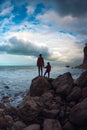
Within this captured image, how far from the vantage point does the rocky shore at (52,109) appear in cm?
1084

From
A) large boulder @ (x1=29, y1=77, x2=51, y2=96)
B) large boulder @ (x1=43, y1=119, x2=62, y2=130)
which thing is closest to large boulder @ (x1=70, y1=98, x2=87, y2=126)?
large boulder @ (x1=43, y1=119, x2=62, y2=130)

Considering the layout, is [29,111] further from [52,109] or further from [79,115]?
[79,115]

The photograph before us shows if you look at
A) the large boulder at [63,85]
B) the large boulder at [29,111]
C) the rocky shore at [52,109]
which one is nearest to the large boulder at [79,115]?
the rocky shore at [52,109]

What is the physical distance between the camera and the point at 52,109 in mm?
13164

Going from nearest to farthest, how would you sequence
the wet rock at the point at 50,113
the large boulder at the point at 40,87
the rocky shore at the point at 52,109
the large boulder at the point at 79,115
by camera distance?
the large boulder at the point at 79,115, the rocky shore at the point at 52,109, the wet rock at the point at 50,113, the large boulder at the point at 40,87

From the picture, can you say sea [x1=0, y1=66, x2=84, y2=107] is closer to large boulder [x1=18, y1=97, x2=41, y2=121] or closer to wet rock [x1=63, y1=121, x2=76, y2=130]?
large boulder [x1=18, y1=97, x2=41, y2=121]

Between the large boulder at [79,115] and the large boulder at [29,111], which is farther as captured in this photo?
the large boulder at [29,111]

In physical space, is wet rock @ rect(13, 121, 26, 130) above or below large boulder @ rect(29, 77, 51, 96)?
below

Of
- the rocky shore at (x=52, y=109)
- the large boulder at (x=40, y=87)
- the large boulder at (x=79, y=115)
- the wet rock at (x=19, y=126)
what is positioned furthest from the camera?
the large boulder at (x=40, y=87)

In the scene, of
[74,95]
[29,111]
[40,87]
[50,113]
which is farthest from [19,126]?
[40,87]

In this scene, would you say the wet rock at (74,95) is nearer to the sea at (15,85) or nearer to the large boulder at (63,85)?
the large boulder at (63,85)

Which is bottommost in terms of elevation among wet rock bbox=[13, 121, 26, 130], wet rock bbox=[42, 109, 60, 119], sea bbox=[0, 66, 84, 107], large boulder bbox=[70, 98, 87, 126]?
wet rock bbox=[13, 121, 26, 130]

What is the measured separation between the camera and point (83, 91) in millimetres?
14375

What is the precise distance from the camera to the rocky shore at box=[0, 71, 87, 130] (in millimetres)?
10836
